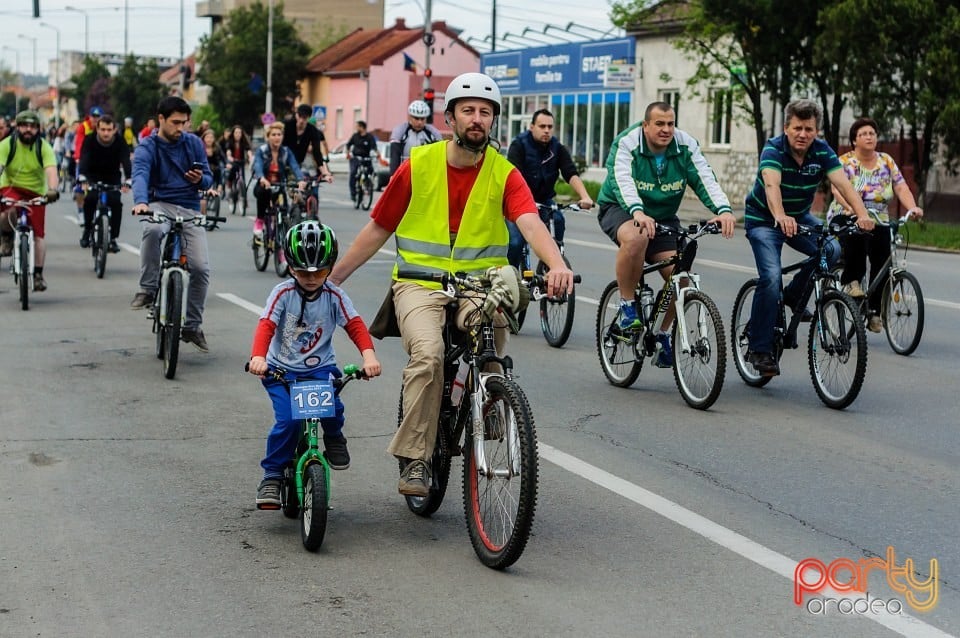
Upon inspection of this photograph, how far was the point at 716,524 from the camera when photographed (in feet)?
20.9

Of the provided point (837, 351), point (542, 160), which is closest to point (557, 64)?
point (542, 160)

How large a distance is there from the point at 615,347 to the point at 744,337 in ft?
2.81

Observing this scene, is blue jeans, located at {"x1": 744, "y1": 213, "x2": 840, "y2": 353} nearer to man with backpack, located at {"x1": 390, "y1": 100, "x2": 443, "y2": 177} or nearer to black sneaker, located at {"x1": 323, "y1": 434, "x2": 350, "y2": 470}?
black sneaker, located at {"x1": 323, "y1": 434, "x2": 350, "y2": 470}

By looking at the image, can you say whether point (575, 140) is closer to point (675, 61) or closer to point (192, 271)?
point (675, 61)

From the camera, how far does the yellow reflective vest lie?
247 inches

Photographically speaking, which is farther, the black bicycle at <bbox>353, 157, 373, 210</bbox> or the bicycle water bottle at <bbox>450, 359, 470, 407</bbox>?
the black bicycle at <bbox>353, 157, 373, 210</bbox>

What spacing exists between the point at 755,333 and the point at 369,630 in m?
5.39

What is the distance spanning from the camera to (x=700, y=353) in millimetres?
9156

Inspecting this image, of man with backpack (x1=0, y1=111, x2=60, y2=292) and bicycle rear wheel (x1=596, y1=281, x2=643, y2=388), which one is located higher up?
man with backpack (x1=0, y1=111, x2=60, y2=292)

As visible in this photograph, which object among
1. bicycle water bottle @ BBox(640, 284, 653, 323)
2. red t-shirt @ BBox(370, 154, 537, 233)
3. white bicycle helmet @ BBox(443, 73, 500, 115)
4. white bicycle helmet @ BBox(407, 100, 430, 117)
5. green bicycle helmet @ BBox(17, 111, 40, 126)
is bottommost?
bicycle water bottle @ BBox(640, 284, 653, 323)

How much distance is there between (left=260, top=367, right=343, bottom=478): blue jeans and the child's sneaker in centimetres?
380

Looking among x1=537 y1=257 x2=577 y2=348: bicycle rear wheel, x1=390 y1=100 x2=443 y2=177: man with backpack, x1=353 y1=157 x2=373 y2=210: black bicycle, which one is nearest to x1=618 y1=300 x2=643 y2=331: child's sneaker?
x1=537 y1=257 x2=577 y2=348: bicycle rear wheel

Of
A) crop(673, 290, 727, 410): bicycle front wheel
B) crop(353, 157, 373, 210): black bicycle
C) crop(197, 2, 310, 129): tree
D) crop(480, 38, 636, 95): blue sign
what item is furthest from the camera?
crop(197, 2, 310, 129): tree

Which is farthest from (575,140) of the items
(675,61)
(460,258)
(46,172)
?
(460,258)
